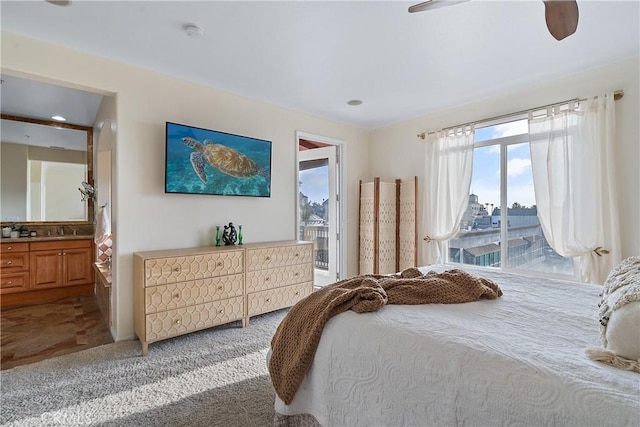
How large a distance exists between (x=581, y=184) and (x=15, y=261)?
637cm

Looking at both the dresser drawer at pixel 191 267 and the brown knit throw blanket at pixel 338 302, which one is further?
the dresser drawer at pixel 191 267

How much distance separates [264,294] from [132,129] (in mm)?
2049

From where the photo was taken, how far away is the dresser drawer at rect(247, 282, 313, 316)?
10.4 feet

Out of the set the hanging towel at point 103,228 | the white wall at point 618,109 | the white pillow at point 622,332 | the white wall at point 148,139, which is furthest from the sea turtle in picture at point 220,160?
the white pillow at point 622,332

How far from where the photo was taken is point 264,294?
3.26 metres

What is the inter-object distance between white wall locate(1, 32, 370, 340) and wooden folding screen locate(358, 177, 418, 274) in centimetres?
147

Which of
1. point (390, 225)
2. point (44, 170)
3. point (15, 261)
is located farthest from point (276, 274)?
point (44, 170)

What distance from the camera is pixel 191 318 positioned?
8.98ft

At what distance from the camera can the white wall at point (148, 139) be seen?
2.45 meters

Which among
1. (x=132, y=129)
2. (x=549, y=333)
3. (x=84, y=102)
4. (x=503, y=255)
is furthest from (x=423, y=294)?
(x=84, y=102)

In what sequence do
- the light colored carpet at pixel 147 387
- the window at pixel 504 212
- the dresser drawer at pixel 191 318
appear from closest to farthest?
the light colored carpet at pixel 147 387 → the dresser drawer at pixel 191 318 → the window at pixel 504 212

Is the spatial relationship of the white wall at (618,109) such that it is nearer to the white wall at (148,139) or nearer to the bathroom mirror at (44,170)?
the white wall at (148,139)

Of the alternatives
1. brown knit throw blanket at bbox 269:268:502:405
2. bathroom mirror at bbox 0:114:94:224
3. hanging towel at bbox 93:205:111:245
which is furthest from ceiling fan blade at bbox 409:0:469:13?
bathroom mirror at bbox 0:114:94:224

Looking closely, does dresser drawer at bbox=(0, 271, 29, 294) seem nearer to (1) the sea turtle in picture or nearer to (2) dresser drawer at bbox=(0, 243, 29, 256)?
(2) dresser drawer at bbox=(0, 243, 29, 256)
